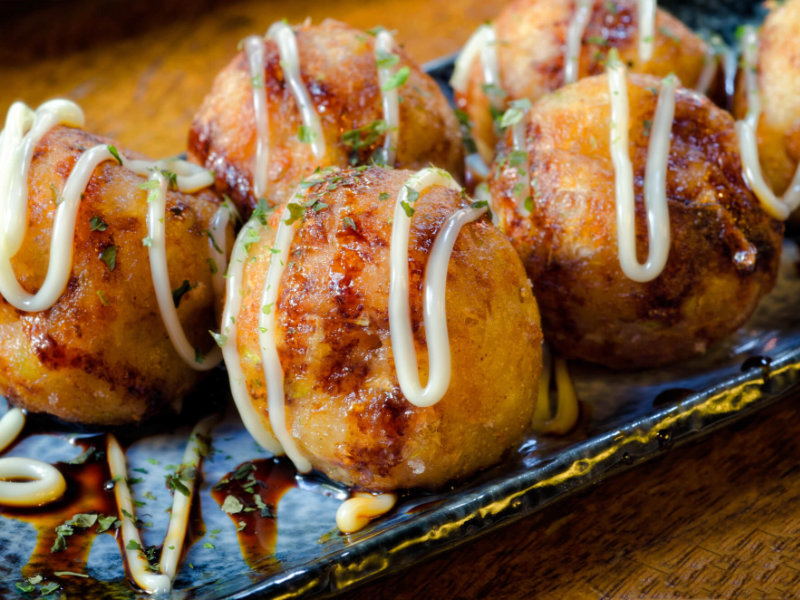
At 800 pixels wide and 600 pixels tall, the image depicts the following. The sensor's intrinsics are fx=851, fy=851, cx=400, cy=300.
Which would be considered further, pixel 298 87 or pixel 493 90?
pixel 493 90

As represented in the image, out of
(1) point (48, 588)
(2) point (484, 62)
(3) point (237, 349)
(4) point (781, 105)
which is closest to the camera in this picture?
(1) point (48, 588)

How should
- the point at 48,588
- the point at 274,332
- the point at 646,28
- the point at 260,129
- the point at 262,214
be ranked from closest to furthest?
the point at 48,588
the point at 274,332
the point at 262,214
the point at 260,129
the point at 646,28

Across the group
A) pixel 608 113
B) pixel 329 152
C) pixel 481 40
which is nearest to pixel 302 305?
pixel 329 152

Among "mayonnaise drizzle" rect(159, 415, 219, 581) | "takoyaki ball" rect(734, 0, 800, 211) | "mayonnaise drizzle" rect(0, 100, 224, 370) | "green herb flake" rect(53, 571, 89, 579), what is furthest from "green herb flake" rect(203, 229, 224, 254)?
"takoyaki ball" rect(734, 0, 800, 211)

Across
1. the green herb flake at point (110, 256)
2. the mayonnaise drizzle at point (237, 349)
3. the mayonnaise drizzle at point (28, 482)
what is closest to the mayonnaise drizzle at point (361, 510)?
the mayonnaise drizzle at point (237, 349)

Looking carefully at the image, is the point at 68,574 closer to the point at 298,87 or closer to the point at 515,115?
the point at 298,87

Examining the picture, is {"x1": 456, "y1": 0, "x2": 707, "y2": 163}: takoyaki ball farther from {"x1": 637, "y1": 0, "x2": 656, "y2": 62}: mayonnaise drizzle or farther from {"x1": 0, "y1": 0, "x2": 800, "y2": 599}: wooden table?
{"x1": 0, "y1": 0, "x2": 800, "y2": 599}: wooden table

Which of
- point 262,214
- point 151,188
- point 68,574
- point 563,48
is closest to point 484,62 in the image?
point 563,48
